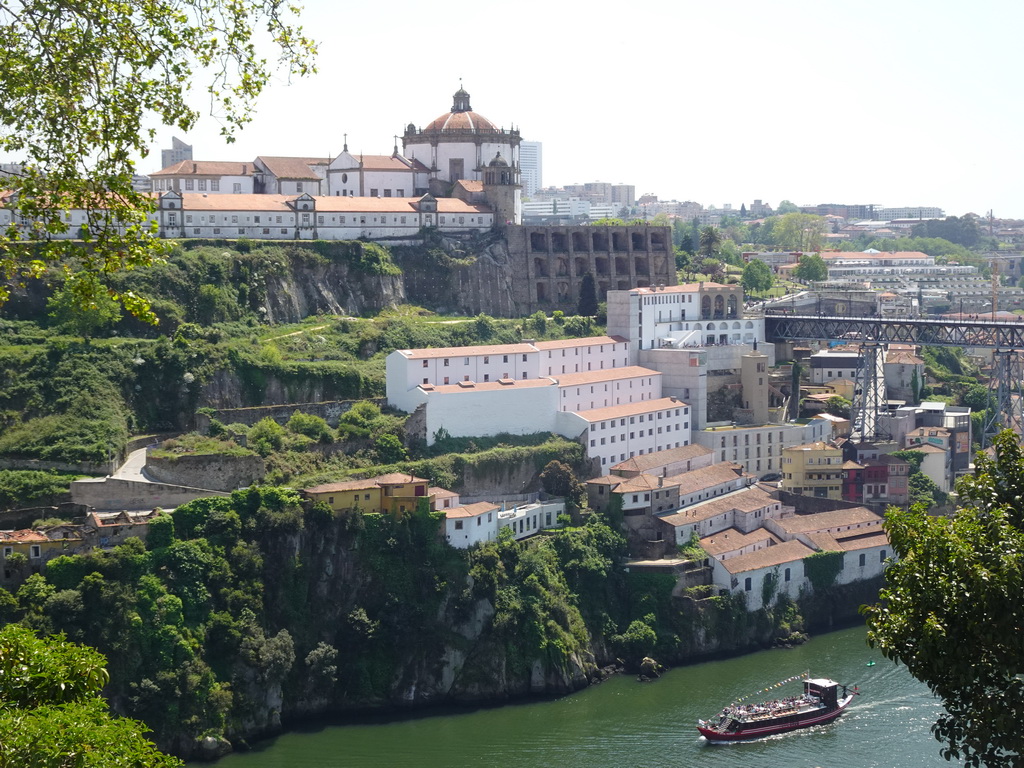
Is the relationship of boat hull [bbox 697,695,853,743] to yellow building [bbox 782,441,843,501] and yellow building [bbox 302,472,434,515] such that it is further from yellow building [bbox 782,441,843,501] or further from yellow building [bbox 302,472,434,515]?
yellow building [bbox 782,441,843,501]

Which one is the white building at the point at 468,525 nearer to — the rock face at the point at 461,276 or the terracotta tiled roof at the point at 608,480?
the terracotta tiled roof at the point at 608,480

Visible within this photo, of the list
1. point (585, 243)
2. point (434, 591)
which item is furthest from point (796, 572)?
point (585, 243)

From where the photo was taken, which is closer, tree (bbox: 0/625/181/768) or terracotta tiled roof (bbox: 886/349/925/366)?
tree (bbox: 0/625/181/768)

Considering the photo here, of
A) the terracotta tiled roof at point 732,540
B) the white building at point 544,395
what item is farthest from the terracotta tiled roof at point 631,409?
the terracotta tiled roof at point 732,540

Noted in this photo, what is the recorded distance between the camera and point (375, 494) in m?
36.3

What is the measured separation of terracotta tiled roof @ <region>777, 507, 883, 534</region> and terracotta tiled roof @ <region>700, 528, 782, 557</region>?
72cm

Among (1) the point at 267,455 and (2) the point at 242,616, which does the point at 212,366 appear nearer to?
(1) the point at 267,455

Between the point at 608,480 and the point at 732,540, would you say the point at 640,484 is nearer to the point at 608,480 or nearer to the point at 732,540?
the point at 608,480

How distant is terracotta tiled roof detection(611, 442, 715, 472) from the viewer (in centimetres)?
4303

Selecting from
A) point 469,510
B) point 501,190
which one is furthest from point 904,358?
point 469,510

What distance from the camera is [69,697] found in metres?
13.8

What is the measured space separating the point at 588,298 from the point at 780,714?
86.7 ft

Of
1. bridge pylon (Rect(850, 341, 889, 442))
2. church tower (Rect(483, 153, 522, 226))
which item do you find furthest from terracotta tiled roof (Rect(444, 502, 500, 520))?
church tower (Rect(483, 153, 522, 226))

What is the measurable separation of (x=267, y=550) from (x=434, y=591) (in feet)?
14.1
